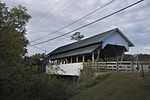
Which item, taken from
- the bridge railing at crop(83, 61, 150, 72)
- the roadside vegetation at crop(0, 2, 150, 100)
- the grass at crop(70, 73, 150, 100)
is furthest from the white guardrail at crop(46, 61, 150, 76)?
the roadside vegetation at crop(0, 2, 150, 100)

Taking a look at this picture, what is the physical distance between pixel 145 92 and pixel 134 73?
284 inches

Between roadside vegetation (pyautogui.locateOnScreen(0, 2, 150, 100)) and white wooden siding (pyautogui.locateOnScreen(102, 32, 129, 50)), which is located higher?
white wooden siding (pyautogui.locateOnScreen(102, 32, 129, 50))

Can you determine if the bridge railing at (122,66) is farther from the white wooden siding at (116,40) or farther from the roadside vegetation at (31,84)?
the white wooden siding at (116,40)

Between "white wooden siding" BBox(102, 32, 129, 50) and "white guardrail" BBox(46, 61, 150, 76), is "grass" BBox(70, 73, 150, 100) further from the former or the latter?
"white wooden siding" BBox(102, 32, 129, 50)

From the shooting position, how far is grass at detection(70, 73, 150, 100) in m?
18.4

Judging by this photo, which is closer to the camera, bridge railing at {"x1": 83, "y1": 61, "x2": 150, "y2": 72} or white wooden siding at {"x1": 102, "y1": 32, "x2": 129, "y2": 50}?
bridge railing at {"x1": 83, "y1": 61, "x2": 150, "y2": 72}

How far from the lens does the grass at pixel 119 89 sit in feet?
60.2

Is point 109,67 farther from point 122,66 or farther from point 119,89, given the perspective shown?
point 119,89

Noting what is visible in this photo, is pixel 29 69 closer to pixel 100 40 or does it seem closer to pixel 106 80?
pixel 106 80

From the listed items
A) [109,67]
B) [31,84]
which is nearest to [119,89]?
[31,84]

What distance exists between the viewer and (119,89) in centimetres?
2053

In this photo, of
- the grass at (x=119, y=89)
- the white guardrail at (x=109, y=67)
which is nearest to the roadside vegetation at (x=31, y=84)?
the grass at (x=119, y=89)

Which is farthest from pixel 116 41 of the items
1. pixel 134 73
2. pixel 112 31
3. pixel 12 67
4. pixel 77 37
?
pixel 77 37

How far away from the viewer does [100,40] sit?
35.4m
